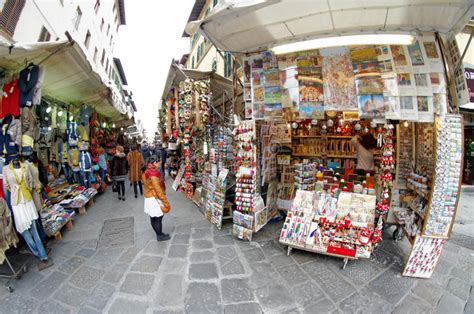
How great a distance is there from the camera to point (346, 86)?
3.46 metres

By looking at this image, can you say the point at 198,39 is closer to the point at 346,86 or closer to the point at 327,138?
the point at 327,138

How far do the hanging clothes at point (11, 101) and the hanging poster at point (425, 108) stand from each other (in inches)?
249

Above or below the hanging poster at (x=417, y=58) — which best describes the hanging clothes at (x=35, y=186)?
below

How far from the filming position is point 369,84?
3.34 metres

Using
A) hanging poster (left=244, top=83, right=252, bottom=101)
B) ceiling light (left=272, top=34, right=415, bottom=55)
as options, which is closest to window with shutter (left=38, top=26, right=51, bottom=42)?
hanging poster (left=244, top=83, right=252, bottom=101)

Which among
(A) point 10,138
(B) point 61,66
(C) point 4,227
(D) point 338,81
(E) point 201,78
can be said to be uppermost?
(E) point 201,78

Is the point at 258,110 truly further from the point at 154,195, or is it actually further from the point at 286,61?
the point at 154,195

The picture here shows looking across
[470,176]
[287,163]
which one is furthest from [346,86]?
[470,176]

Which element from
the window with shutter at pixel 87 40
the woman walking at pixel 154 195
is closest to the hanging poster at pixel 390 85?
the woman walking at pixel 154 195

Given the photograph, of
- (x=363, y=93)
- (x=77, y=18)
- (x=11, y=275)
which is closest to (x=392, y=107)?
(x=363, y=93)

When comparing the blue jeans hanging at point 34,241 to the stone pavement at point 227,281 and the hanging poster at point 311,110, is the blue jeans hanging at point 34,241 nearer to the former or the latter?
the stone pavement at point 227,281

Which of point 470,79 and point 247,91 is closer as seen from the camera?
point 247,91

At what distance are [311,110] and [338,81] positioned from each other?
0.60 m

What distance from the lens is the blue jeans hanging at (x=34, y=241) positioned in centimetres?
349
